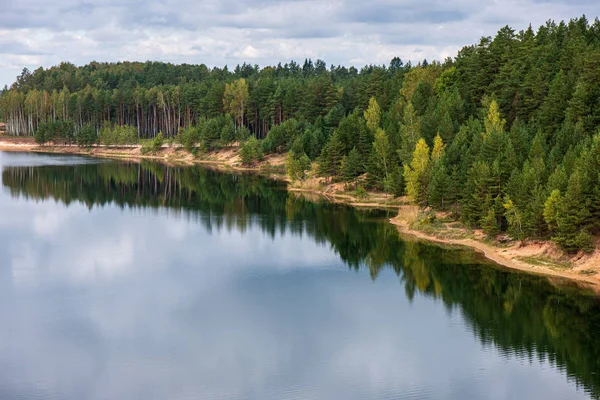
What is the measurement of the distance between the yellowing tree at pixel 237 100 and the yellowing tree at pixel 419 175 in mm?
86090

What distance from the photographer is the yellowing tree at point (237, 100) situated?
538 ft

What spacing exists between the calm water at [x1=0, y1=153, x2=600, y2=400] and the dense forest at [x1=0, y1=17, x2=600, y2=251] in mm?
6218

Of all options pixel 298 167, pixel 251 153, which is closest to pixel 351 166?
pixel 298 167

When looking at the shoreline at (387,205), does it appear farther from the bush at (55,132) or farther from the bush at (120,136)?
the bush at (55,132)

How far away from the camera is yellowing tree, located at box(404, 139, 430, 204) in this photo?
77812 mm

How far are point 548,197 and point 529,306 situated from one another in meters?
10.2

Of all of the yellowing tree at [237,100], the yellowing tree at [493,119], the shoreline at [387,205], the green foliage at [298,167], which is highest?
the yellowing tree at [237,100]

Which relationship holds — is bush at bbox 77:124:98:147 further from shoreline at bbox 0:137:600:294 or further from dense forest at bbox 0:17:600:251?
dense forest at bbox 0:17:600:251

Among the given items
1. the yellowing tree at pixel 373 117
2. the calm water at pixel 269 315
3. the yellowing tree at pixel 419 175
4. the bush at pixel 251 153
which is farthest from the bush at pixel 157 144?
the yellowing tree at pixel 419 175

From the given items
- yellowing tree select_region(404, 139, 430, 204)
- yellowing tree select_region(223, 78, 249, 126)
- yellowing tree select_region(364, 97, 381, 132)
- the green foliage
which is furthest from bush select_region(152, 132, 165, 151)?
yellowing tree select_region(404, 139, 430, 204)

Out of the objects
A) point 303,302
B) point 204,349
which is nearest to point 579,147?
point 303,302

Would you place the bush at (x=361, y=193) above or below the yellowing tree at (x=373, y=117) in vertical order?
below

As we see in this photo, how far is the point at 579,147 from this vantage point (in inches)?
2559

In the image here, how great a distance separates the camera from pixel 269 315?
163 ft
